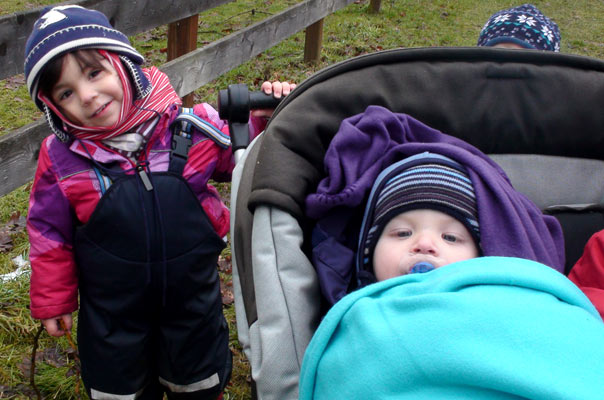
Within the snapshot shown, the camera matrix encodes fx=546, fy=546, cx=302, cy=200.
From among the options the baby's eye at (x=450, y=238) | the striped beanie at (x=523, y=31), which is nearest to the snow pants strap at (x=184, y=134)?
the baby's eye at (x=450, y=238)

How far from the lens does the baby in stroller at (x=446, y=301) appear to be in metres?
0.94

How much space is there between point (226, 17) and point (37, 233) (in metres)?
6.45

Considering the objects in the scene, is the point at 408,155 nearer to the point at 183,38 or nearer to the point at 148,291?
the point at 148,291

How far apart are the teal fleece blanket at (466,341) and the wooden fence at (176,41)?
7.26ft

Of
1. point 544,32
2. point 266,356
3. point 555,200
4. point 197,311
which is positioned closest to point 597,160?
point 555,200

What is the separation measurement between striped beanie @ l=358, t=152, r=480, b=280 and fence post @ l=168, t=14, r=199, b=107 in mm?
2906

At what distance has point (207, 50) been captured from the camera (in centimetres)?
397

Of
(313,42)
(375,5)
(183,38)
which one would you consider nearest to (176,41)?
(183,38)

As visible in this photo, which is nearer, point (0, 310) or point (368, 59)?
point (368, 59)

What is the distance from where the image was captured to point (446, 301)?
1.03 m

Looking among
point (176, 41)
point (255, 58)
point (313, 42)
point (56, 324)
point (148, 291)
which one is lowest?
point (255, 58)

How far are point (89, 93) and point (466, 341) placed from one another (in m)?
1.37

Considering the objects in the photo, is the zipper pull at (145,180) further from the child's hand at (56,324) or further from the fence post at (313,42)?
the fence post at (313,42)

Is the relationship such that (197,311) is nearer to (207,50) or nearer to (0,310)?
(0,310)
